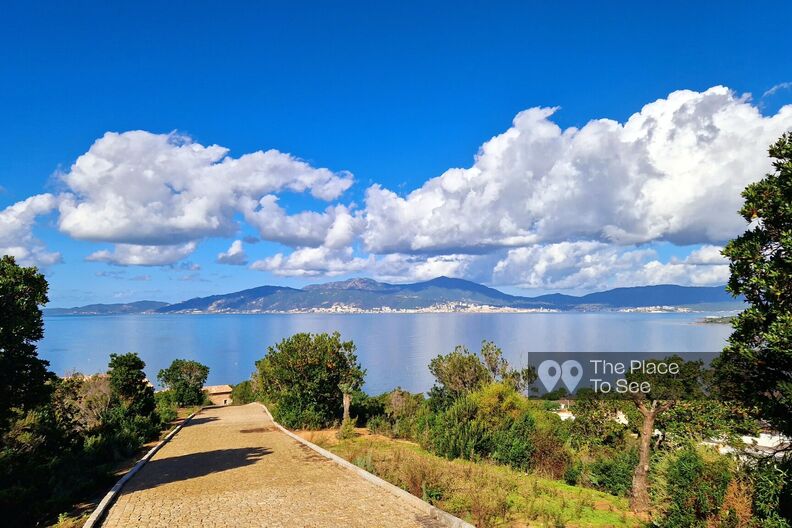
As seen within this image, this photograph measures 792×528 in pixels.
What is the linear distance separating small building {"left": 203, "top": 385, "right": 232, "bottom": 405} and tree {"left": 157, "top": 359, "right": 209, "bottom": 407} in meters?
4.79

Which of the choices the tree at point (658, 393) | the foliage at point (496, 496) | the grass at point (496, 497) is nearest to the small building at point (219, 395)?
the grass at point (496, 497)

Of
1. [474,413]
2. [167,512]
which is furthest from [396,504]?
[474,413]

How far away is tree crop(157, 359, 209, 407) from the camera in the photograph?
50.3 m

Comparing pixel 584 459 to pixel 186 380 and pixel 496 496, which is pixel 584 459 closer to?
pixel 496 496

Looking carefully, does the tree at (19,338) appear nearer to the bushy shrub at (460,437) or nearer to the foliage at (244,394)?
the bushy shrub at (460,437)

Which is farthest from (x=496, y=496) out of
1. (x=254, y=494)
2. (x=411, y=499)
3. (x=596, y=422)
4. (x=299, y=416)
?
(x=299, y=416)

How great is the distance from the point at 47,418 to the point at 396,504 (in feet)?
43.1

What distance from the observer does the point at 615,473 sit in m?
15.8

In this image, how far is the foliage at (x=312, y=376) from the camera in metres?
25.3

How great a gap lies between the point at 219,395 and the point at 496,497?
6279cm

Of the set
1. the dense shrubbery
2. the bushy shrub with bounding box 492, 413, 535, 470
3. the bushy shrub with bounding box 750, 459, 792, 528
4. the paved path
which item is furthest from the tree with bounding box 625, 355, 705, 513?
the dense shrubbery

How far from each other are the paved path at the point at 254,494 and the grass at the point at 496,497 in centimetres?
90

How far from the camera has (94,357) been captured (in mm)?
143625

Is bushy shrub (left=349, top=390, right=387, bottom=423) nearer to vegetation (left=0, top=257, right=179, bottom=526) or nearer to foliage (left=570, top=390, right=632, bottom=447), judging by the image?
vegetation (left=0, top=257, right=179, bottom=526)
